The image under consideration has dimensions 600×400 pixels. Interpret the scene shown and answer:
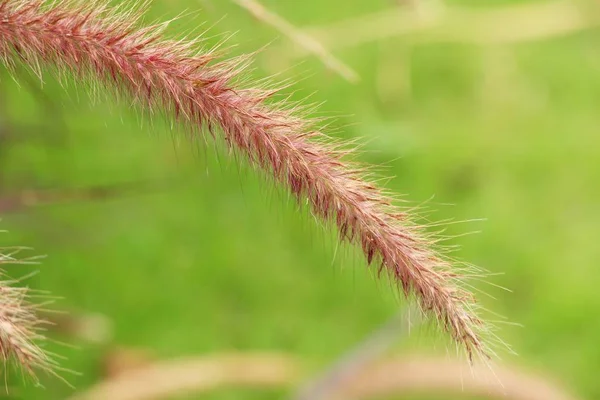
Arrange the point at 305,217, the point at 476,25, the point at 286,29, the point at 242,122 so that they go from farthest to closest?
the point at 476,25, the point at 305,217, the point at 286,29, the point at 242,122

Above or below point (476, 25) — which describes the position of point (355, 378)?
below

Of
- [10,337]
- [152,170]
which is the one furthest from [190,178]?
[10,337]

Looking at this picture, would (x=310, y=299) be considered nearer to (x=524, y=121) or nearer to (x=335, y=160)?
(x=524, y=121)

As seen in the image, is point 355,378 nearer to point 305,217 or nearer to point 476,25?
point 305,217

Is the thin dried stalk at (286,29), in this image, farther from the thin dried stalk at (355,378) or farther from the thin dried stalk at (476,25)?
the thin dried stalk at (476,25)

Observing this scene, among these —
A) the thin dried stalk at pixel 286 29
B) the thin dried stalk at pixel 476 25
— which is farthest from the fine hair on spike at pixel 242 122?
the thin dried stalk at pixel 476 25

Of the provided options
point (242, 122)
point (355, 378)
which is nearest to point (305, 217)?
point (355, 378)
